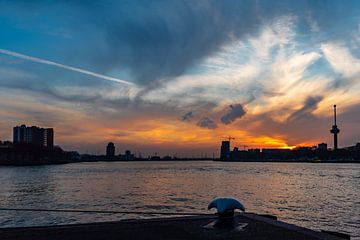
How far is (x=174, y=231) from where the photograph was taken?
13.1m

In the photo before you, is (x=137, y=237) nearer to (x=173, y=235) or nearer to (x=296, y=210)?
(x=173, y=235)

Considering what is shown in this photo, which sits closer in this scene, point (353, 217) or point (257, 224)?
point (257, 224)

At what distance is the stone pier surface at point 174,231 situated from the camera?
1223cm

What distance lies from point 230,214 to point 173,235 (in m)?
2.59

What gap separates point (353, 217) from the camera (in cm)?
3197

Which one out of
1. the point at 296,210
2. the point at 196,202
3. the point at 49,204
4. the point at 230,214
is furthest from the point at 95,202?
the point at 230,214

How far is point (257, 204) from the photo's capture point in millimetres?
40656

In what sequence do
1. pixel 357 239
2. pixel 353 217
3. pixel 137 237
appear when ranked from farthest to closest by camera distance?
pixel 353 217, pixel 357 239, pixel 137 237

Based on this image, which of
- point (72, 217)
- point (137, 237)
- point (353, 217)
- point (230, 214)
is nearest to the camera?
point (137, 237)

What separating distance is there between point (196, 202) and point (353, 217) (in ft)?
50.6

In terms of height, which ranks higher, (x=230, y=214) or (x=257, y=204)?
(x=230, y=214)

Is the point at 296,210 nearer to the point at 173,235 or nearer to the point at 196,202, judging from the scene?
the point at 196,202

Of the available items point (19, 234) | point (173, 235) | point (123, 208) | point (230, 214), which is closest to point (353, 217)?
point (123, 208)

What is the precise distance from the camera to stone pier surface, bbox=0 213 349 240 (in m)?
12.2
